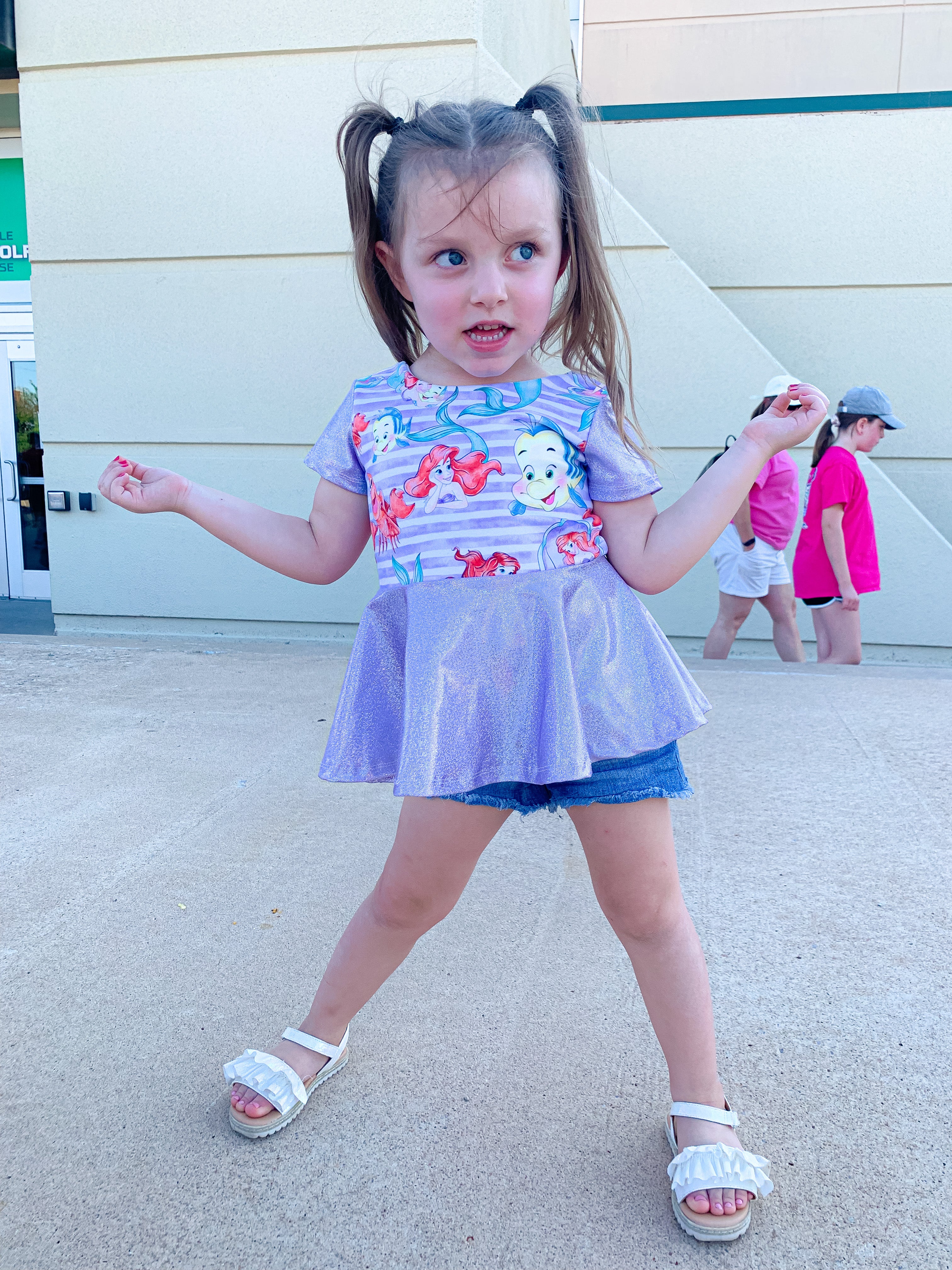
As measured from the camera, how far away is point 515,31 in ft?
20.2

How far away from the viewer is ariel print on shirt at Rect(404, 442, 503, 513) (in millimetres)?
1471

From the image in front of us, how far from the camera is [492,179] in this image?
1.41 m

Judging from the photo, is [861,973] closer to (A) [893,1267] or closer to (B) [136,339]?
(A) [893,1267]

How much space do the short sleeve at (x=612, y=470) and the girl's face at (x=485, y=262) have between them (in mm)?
171

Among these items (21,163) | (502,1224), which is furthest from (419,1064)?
(21,163)

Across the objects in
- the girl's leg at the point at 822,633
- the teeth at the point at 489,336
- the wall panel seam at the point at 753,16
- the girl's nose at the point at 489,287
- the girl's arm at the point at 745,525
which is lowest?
the girl's leg at the point at 822,633

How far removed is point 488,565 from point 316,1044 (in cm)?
89

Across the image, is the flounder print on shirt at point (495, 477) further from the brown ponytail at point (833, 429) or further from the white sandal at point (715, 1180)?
the brown ponytail at point (833, 429)

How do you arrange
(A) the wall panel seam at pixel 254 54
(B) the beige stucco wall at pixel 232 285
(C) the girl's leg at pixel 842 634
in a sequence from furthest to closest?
(B) the beige stucco wall at pixel 232 285, (A) the wall panel seam at pixel 254 54, (C) the girl's leg at pixel 842 634

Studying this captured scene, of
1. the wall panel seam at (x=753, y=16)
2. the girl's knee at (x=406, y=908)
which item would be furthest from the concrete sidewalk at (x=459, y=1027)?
the wall panel seam at (x=753, y=16)

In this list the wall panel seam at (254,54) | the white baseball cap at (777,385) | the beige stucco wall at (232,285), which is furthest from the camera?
the beige stucco wall at (232,285)

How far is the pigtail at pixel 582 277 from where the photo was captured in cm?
155

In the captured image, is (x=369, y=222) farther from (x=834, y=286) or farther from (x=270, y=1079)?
(x=834, y=286)

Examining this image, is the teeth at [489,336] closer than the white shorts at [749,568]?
Yes
